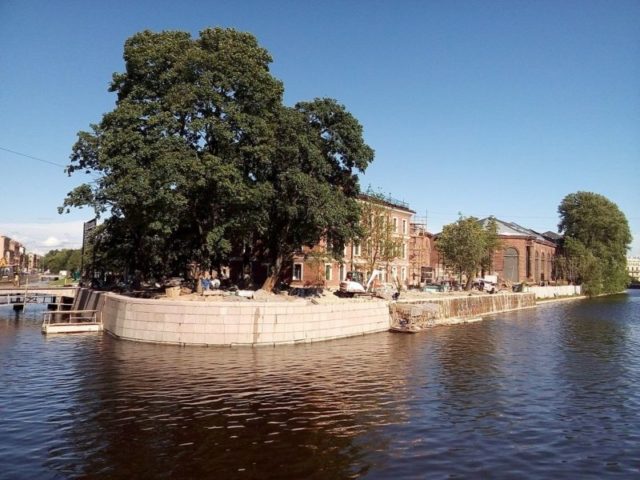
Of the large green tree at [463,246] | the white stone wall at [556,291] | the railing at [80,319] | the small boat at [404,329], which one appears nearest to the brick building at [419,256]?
the large green tree at [463,246]

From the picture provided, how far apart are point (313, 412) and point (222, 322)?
16131 millimetres

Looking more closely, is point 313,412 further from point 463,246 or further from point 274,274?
point 463,246

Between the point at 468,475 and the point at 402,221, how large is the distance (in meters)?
69.3

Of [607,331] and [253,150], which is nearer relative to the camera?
[253,150]

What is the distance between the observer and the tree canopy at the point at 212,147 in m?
40.5

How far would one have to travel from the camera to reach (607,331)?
52031 mm

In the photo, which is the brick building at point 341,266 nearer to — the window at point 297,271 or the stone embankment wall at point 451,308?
the window at point 297,271

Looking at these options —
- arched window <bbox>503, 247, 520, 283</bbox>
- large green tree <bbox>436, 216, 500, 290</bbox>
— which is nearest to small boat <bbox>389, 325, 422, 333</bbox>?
large green tree <bbox>436, 216, 500, 290</bbox>

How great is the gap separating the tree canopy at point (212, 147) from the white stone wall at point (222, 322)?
21.9 feet

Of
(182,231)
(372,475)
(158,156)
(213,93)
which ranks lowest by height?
(372,475)

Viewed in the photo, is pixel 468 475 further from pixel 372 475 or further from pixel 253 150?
pixel 253 150

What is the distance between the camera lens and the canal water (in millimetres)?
15641

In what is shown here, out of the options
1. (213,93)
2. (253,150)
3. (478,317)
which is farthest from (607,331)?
(213,93)

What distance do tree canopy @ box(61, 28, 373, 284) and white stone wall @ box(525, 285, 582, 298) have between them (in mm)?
63895
